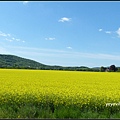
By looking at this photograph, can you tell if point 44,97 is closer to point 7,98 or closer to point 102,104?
point 7,98

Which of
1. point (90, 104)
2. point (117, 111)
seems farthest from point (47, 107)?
point (117, 111)

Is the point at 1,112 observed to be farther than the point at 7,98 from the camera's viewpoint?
No

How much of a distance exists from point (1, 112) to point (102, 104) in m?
4.14

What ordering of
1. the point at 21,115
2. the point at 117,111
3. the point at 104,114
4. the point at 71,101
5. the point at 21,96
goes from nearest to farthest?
the point at 21,115, the point at 104,114, the point at 117,111, the point at 71,101, the point at 21,96

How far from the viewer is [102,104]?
33.3 feet

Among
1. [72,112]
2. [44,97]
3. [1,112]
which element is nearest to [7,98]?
[44,97]

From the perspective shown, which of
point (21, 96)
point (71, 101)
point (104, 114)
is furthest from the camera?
point (21, 96)

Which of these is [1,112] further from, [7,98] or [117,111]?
[117,111]

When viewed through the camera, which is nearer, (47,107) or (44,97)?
(47,107)

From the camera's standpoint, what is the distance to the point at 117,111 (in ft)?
31.4

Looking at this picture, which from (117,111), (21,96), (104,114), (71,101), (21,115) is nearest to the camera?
(21,115)

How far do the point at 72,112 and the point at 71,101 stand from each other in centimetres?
182

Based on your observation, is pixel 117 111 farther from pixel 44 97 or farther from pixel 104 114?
pixel 44 97

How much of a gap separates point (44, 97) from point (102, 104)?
2546mm
